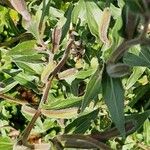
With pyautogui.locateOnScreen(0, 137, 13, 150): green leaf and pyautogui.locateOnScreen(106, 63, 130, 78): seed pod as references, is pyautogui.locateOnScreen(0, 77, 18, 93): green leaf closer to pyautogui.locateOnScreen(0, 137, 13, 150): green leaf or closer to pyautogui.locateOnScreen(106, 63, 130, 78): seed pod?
pyautogui.locateOnScreen(0, 137, 13, 150): green leaf

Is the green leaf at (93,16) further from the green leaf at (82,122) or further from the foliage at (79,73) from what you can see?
the green leaf at (82,122)

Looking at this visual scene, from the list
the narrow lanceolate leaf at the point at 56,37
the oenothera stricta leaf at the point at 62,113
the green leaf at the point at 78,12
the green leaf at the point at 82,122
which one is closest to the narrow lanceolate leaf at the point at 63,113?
the oenothera stricta leaf at the point at 62,113

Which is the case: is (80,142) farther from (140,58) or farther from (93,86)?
(140,58)

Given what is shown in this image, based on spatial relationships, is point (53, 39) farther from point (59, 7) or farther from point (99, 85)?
point (59, 7)

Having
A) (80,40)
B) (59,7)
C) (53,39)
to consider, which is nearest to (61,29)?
(53,39)

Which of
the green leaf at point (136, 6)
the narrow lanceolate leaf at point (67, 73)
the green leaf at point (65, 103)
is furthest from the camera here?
the narrow lanceolate leaf at point (67, 73)

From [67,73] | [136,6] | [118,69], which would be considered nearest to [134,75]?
[67,73]

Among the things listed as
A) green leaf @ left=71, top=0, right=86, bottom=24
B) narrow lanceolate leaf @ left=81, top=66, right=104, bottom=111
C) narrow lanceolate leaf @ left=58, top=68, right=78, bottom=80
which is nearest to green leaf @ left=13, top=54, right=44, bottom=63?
narrow lanceolate leaf @ left=58, top=68, right=78, bottom=80

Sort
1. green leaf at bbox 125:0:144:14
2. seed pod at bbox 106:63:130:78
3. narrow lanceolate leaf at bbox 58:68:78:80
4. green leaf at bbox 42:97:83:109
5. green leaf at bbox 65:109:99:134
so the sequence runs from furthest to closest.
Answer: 1. narrow lanceolate leaf at bbox 58:68:78:80
2. green leaf at bbox 65:109:99:134
3. green leaf at bbox 42:97:83:109
4. seed pod at bbox 106:63:130:78
5. green leaf at bbox 125:0:144:14
